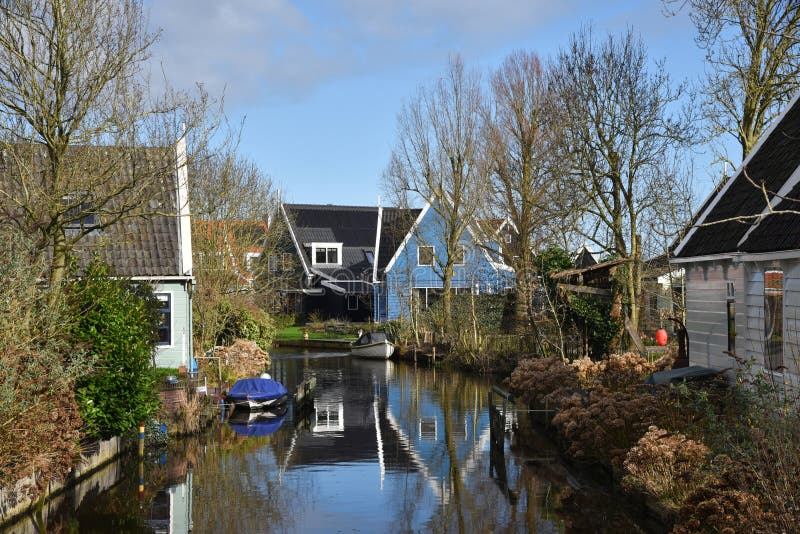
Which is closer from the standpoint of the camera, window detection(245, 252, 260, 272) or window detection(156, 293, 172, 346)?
window detection(156, 293, 172, 346)

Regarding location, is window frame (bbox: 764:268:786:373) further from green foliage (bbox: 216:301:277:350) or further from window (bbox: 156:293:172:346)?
green foliage (bbox: 216:301:277:350)

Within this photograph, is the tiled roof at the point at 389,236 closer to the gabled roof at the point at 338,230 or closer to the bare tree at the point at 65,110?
the gabled roof at the point at 338,230

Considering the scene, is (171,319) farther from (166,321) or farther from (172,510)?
(172,510)

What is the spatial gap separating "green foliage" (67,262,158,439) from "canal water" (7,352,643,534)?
47.3 inches

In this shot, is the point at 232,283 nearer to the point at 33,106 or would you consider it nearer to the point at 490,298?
the point at 490,298

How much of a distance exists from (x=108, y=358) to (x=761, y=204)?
13.2 m

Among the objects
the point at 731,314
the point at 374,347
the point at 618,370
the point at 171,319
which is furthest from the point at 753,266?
the point at 374,347

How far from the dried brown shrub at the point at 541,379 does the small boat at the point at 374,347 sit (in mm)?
18738

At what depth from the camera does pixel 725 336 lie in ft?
62.3

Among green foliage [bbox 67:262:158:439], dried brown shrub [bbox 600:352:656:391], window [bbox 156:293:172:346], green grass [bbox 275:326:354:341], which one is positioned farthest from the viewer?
green grass [bbox 275:326:354:341]

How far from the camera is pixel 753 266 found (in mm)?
17312

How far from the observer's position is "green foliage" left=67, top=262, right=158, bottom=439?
16906 mm

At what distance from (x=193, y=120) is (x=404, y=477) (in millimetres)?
8581

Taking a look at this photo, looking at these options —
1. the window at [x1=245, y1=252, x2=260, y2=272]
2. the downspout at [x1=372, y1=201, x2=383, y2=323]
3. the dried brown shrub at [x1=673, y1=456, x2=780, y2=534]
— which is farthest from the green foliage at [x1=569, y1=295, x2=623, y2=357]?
the downspout at [x1=372, y1=201, x2=383, y2=323]
